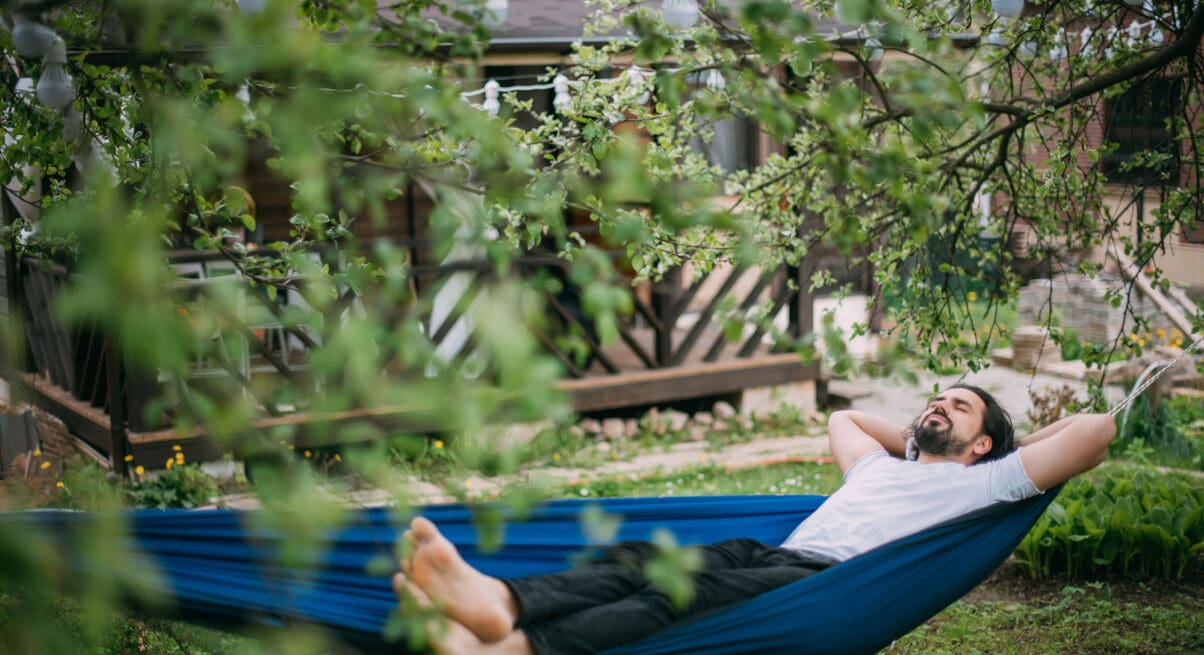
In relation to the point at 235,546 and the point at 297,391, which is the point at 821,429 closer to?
the point at 235,546

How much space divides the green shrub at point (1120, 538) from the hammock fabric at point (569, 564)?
1226 mm

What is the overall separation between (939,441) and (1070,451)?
37cm

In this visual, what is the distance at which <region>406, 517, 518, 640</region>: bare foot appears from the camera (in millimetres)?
1915

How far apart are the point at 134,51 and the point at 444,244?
52 centimetres

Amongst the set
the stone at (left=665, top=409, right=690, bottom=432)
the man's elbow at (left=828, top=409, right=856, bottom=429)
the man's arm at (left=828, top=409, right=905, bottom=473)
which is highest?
the man's elbow at (left=828, top=409, right=856, bottom=429)

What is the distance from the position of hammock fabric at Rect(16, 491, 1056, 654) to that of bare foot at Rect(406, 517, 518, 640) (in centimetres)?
14

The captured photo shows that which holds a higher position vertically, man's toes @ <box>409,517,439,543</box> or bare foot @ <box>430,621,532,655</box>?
man's toes @ <box>409,517,439,543</box>

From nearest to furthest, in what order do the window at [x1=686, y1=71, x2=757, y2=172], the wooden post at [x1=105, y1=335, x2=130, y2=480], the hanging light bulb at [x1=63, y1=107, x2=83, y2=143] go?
1. the hanging light bulb at [x1=63, y1=107, x2=83, y2=143]
2. the wooden post at [x1=105, y1=335, x2=130, y2=480]
3. the window at [x1=686, y1=71, x2=757, y2=172]

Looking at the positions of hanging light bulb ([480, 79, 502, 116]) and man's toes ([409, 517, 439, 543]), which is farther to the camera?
hanging light bulb ([480, 79, 502, 116])

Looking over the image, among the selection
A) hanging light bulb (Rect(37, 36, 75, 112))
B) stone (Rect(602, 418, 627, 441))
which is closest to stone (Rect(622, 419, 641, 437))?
stone (Rect(602, 418, 627, 441))

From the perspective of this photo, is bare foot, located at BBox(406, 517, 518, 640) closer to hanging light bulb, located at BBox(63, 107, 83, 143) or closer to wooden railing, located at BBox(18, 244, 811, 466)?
hanging light bulb, located at BBox(63, 107, 83, 143)

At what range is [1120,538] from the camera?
3881 millimetres

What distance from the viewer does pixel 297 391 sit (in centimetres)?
121

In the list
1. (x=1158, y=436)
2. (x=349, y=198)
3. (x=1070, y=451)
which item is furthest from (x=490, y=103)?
(x=1158, y=436)
